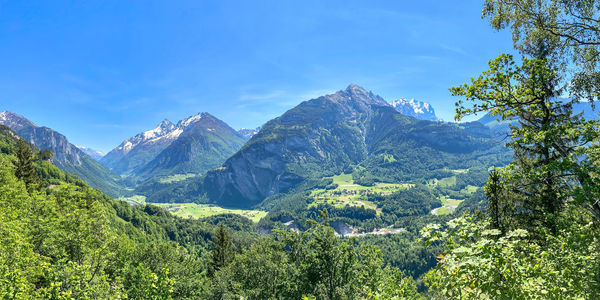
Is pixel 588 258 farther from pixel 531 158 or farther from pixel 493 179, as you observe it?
pixel 531 158

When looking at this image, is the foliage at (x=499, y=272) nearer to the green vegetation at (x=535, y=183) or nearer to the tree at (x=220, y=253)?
the green vegetation at (x=535, y=183)

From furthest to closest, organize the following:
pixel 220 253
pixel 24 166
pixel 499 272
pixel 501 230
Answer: pixel 220 253 → pixel 24 166 → pixel 501 230 → pixel 499 272

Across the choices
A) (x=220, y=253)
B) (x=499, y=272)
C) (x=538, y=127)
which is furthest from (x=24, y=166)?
(x=538, y=127)

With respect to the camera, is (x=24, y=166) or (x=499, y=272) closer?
(x=499, y=272)

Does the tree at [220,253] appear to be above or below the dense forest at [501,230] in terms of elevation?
below

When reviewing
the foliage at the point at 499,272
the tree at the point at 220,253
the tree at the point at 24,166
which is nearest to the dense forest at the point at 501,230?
the foliage at the point at 499,272

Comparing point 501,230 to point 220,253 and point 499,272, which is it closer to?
point 499,272

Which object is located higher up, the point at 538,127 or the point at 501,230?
the point at 538,127

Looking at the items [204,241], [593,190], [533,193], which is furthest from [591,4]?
[204,241]

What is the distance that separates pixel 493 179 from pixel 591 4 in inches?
392

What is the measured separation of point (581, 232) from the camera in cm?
1115

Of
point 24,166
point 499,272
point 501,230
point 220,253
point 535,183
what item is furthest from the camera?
point 220,253

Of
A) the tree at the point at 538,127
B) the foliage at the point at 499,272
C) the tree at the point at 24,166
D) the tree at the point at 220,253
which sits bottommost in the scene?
the tree at the point at 220,253

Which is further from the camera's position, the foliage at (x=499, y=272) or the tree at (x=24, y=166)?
the tree at (x=24, y=166)
